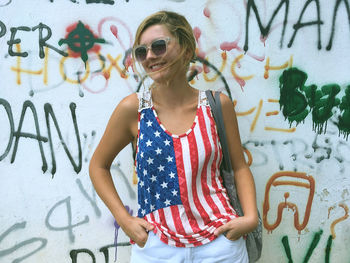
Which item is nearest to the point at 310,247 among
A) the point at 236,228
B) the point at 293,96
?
the point at 293,96

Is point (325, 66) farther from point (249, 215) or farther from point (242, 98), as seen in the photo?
point (249, 215)

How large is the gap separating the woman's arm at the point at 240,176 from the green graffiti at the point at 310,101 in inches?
30.4

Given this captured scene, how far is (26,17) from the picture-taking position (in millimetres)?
2787

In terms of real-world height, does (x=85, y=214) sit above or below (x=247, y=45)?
below

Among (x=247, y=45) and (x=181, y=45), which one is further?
(x=247, y=45)

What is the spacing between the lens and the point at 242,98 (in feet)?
9.20

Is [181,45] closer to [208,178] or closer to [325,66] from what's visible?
[208,178]

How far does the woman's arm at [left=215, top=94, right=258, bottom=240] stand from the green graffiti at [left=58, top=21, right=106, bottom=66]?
1079mm

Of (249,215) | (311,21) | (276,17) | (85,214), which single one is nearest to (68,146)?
(85,214)

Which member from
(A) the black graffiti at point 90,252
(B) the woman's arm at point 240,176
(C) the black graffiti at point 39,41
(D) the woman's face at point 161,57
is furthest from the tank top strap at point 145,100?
(A) the black graffiti at point 90,252

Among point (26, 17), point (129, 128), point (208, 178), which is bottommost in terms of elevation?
point (208, 178)

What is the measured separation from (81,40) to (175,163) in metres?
1.25

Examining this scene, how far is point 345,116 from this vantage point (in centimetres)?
282

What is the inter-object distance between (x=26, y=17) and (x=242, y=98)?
148cm
